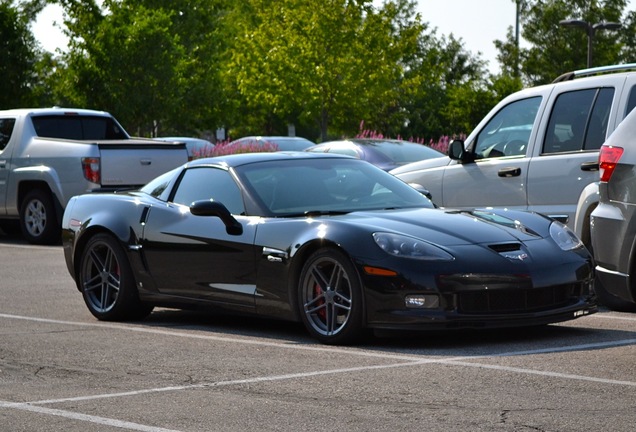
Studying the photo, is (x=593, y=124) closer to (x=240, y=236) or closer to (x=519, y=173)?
(x=519, y=173)

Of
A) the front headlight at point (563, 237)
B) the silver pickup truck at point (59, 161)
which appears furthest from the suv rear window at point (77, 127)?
the front headlight at point (563, 237)

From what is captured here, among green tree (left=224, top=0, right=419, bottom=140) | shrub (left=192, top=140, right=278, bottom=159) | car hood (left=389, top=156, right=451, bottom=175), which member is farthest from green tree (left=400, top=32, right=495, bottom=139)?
car hood (left=389, top=156, right=451, bottom=175)

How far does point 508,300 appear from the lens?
841 centimetres

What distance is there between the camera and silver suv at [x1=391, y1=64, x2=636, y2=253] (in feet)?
36.1

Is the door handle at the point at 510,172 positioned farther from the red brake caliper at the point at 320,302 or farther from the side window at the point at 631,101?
the red brake caliper at the point at 320,302

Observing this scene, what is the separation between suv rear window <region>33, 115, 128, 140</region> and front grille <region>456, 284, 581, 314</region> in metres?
12.6

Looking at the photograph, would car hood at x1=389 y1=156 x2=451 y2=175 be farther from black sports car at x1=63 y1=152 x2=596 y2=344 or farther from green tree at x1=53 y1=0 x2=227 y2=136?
green tree at x1=53 y1=0 x2=227 y2=136

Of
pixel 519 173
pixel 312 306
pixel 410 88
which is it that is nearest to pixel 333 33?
pixel 410 88

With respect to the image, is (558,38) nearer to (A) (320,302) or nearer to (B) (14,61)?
(B) (14,61)

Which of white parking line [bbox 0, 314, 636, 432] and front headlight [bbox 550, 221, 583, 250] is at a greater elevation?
front headlight [bbox 550, 221, 583, 250]

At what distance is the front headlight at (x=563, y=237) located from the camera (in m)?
8.91

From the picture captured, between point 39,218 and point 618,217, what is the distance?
12.6 metres

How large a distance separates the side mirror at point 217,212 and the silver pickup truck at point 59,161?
9.27 metres

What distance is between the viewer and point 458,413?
625 centimetres
